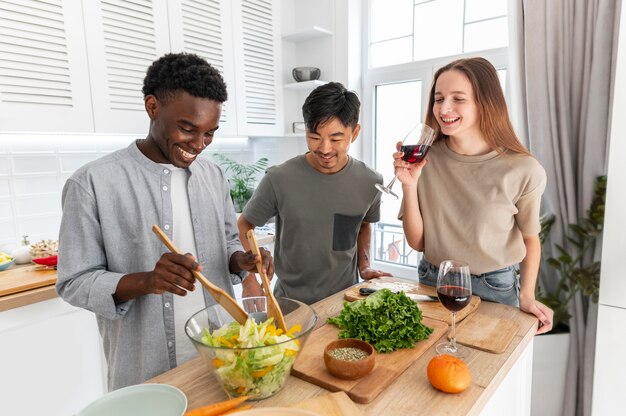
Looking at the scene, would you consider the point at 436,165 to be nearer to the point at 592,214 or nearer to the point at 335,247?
the point at 335,247

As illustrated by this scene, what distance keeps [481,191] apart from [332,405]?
91cm

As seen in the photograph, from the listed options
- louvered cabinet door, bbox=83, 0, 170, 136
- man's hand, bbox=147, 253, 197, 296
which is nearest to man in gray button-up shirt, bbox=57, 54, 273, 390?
man's hand, bbox=147, 253, 197, 296

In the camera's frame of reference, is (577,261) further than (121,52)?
No

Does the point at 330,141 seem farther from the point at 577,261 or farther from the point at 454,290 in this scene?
the point at 577,261

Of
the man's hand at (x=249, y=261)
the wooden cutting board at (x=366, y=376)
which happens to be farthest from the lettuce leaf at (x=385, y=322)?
the man's hand at (x=249, y=261)

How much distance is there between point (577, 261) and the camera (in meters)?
2.08

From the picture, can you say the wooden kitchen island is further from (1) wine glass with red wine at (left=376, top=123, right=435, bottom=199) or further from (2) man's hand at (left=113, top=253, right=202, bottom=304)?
(1) wine glass with red wine at (left=376, top=123, right=435, bottom=199)

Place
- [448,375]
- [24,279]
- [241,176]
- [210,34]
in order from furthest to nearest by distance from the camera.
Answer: [241,176] < [210,34] < [24,279] < [448,375]

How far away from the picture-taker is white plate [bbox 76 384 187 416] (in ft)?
2.41

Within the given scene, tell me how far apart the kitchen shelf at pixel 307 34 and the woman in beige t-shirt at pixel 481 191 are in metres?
1.86

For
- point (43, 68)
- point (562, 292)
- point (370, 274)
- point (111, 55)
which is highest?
point (111, 55)

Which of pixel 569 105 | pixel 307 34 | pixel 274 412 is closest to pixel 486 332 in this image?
pixel 274 412

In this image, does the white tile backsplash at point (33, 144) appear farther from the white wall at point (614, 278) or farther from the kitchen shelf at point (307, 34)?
the white wall at point (614, 278)

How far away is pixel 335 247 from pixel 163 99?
86cm
